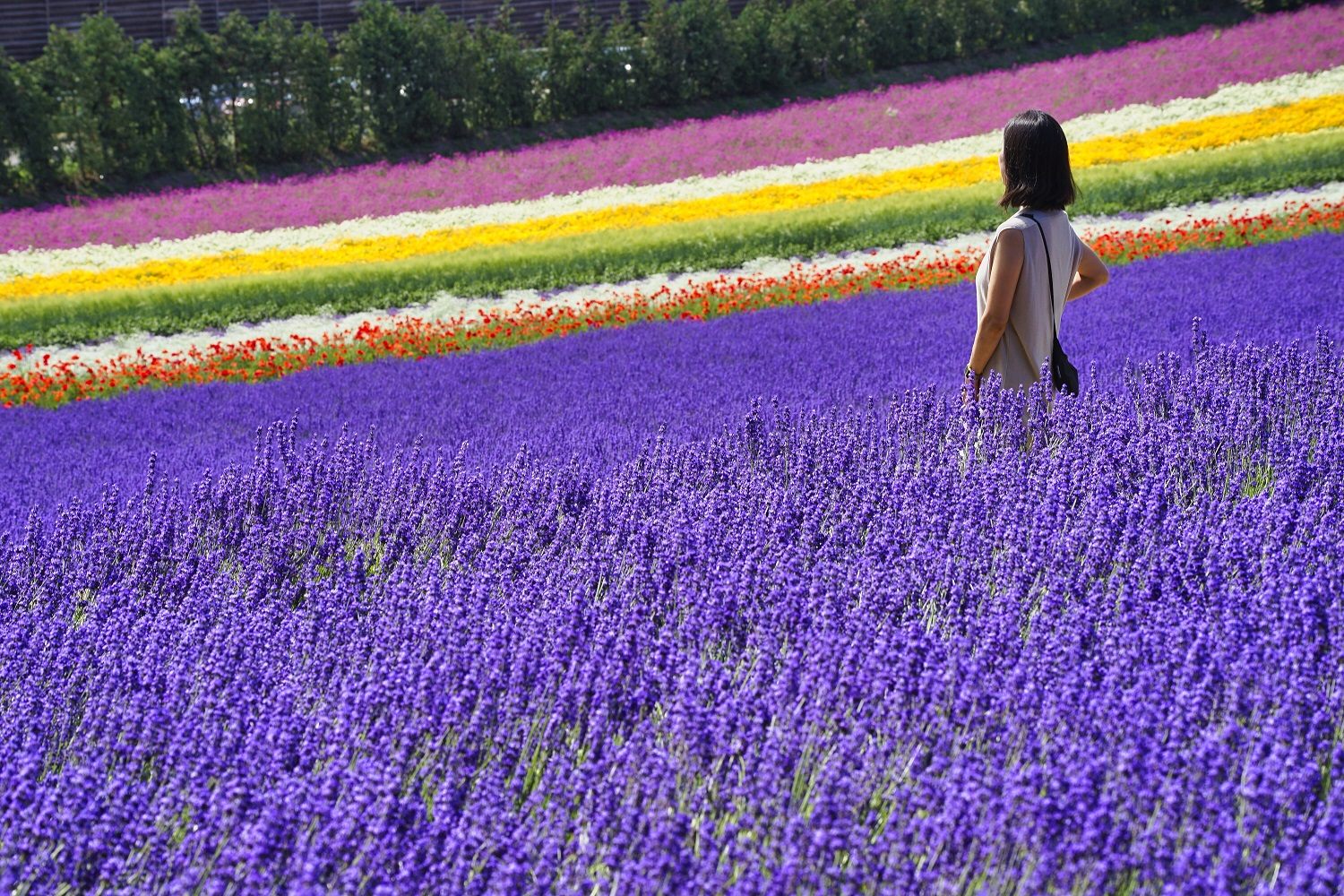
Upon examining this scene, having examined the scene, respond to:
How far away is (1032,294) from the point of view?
14.7 ft

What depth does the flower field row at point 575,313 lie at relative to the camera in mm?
9414

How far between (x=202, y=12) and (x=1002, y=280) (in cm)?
2665

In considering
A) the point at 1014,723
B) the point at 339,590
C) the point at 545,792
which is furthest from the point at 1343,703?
the point at 339,590

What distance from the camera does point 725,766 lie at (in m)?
2.75

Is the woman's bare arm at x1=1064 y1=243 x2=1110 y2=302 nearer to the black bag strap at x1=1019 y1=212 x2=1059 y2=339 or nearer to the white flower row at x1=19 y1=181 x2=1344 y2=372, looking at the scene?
the black bag strap at x1=1019 y1=212 x2=1059 y2=339

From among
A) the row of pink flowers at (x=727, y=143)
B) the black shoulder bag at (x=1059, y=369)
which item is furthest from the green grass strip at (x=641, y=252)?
the black shoulder bag at (x=1059, y=369)

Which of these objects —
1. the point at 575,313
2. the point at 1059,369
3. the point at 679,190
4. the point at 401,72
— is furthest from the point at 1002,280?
the point at 401,72

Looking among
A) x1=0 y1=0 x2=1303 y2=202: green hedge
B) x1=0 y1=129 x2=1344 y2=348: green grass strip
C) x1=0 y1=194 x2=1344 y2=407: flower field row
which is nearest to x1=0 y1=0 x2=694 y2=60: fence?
x1=0 y1=0 x2=1303 y2=202: green hedge

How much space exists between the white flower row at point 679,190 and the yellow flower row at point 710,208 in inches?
26.2

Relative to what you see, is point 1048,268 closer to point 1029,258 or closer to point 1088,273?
point 1029,258

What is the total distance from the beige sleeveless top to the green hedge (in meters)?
20.5

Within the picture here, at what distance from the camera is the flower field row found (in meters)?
9.41

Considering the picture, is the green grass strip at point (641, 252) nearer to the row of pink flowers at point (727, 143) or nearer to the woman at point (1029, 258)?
the row of pink flowers at point (727, 143)

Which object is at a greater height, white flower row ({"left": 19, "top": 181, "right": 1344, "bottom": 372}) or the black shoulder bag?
the black shoulder bag
